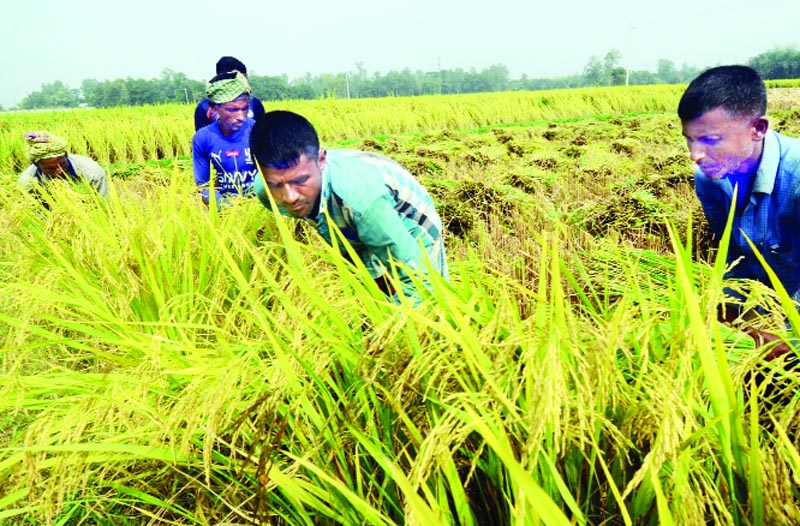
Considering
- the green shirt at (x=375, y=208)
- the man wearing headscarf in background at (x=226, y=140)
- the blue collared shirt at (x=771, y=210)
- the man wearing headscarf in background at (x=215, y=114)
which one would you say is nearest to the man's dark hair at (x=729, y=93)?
the blue collared shirt at (x=771, y=210)

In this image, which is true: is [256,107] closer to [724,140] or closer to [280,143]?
[280,143]

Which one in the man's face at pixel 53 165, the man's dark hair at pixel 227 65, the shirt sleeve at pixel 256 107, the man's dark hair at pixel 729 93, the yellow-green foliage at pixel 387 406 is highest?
the man's dark hair at pixel 227 65

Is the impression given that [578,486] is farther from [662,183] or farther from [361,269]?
[662,183]

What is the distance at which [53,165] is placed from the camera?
3.12 metres

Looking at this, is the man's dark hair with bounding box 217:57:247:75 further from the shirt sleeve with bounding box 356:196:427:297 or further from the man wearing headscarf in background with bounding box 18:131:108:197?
the shirt sleeve with bounding box 356:196:427:297

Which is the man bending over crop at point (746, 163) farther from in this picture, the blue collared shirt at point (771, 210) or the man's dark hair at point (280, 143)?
the man's dark hair at point (280, 143)

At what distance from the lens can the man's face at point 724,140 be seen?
1351 millimetres

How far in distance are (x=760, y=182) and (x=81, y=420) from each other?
1.96 meters

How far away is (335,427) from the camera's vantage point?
0.95 metres

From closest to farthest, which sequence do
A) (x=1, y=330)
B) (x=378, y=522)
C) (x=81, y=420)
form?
(x=378, y=522) → (x=81, y=420) → (x=1, y=330)

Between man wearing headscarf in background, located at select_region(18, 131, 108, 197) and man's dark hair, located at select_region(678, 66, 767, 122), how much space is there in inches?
123

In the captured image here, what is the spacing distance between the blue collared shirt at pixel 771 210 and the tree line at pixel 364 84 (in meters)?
12.3

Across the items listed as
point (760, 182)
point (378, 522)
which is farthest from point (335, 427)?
point (760, 182)

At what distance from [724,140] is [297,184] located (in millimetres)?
1287
